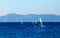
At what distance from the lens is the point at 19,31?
4.61 ft

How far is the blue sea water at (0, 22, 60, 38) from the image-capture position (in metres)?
1.39

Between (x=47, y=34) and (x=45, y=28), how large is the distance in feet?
0.22

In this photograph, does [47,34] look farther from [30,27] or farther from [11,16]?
[11,16]

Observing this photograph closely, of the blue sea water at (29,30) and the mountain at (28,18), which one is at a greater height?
the mountain at (28,18)

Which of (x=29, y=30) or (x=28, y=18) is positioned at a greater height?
(x=28, y=18)

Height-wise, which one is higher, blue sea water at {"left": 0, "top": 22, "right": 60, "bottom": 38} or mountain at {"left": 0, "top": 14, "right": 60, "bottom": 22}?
mountain at {"left": 0, "top": 14, "right": 60, "bottom": 22}

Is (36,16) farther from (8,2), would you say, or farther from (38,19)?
(8,2)

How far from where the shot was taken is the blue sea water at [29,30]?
139cm

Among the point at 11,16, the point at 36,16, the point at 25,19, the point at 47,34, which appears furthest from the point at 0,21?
the point at 47,34

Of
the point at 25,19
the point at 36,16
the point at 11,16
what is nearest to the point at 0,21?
the point at 11,16

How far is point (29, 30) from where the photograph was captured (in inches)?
56.1

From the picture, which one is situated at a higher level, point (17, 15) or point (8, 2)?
point (8, 2)

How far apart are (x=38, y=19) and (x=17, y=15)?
0.72ft

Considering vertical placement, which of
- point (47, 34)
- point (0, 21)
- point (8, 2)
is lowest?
point (47, 34)
